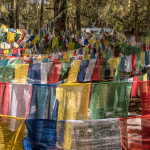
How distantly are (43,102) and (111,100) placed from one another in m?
1.12

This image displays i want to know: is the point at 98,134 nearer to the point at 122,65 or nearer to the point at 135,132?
the point at 135,132

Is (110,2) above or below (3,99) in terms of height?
above

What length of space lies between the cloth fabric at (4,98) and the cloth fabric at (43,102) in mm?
516

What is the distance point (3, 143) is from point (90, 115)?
4.98 feet

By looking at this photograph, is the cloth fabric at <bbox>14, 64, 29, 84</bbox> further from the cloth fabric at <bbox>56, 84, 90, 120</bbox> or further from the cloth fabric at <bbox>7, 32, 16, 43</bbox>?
the cloth fabric at <bbox>7, 32, 16, 43</bbox>

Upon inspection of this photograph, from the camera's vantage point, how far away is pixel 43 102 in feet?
12.8

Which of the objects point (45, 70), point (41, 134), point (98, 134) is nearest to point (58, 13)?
point (45, 70)

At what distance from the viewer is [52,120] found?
12.5 feet

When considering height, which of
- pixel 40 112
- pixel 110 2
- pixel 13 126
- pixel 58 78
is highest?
pixel 110 2

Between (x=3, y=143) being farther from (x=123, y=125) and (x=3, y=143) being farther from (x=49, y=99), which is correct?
(x=123, y=125)

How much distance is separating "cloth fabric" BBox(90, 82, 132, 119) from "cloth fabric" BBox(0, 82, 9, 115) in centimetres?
152

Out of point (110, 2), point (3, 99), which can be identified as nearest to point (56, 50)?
point (110, 2)

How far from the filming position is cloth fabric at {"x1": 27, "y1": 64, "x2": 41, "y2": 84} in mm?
7277

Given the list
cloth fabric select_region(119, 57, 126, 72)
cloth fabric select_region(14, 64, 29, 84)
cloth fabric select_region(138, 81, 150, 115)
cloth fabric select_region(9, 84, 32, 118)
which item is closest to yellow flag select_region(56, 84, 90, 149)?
cloth fabric select_region(9, 84, 32, 118)
